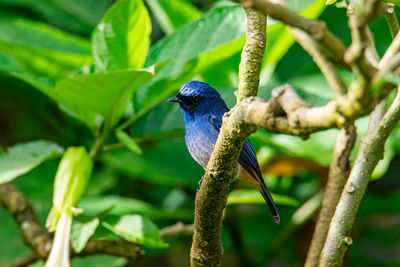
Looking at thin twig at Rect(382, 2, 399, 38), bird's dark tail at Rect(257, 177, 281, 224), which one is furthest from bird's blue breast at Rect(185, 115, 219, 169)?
thin twig at Rect(382, 2, 399, 38)

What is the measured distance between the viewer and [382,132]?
1.51 meters

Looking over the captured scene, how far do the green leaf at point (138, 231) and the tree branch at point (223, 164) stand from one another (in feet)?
1.30

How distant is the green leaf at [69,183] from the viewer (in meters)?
1.88

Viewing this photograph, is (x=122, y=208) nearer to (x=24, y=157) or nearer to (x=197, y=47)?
(x=24, y=157)

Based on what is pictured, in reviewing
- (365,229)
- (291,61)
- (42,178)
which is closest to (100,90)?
(42,178)

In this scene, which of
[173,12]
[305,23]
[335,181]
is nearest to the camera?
[305,23]

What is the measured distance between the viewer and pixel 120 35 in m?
2.18

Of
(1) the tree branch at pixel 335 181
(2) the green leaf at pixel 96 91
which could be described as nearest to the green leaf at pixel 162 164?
(2) the green leaf at pixel 96 91

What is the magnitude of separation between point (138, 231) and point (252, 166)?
58cm

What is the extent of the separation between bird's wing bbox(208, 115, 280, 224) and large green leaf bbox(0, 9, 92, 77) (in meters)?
0.87

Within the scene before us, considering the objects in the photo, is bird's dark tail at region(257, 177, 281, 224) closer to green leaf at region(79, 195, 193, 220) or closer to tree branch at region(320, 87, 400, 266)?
green leaf at region(79, 195, 193, 220)

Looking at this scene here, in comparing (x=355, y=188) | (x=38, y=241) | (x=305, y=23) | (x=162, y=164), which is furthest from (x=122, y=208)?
(x=305, y=23)

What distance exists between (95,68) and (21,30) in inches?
35.7

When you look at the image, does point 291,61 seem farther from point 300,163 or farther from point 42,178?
point 42,178
